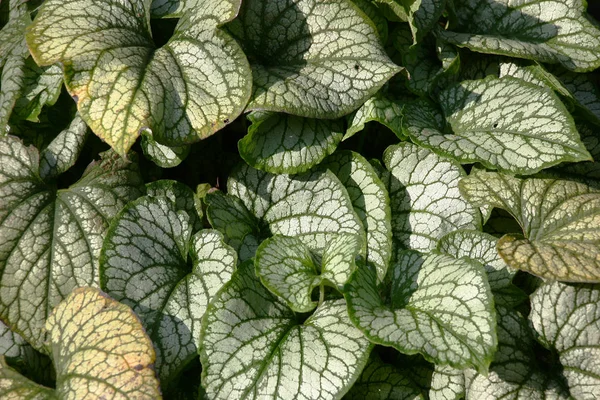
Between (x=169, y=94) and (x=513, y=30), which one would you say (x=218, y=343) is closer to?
(x=169, y=94)

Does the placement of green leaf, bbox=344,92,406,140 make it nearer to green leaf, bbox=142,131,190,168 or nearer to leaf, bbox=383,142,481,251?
leaf, bbox=383,142,481,251

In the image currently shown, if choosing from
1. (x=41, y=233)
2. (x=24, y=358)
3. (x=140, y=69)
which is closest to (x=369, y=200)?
(x=140, y=69)

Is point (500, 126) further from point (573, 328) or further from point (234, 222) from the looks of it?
point (234, 222)

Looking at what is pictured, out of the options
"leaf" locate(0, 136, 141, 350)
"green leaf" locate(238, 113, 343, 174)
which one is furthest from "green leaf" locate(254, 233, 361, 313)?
"leaf" locate(0, 136, 141, 350)

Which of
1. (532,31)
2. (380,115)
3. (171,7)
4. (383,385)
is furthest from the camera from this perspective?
(532,31)

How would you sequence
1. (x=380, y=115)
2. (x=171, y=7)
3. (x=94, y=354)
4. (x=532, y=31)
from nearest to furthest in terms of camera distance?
(x=94, y=354), (x=380, y=115), (x=171, y=7), (x=532, y=31)

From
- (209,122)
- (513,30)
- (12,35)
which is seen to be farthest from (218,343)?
(513,30)
